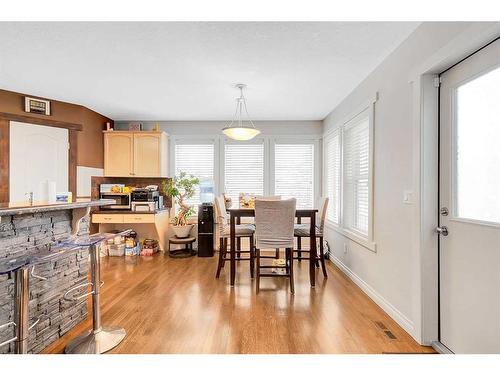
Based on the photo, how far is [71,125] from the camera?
13.7ft

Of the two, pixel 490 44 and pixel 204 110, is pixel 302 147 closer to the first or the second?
pixel 204 110

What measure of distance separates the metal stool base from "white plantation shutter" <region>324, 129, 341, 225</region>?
3275mm

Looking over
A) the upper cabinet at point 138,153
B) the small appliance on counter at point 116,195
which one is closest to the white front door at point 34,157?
the small appliance on counter at point 116,195

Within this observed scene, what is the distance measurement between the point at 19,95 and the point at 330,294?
4.73m

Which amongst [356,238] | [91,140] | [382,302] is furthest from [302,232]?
[91,140]

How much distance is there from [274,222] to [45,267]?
214 cm

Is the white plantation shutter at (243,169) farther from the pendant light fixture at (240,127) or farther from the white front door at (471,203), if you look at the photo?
the white front door at (471,203)

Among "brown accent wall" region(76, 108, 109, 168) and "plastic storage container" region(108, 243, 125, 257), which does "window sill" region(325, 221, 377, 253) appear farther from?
"brown accent wall" region(76, 108, 109, 168)

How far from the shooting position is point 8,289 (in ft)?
5.88

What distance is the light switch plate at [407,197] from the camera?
2.21 m

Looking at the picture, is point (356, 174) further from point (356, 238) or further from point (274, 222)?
point (274, 222)

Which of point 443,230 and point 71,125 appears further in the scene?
Answer: point 71,125

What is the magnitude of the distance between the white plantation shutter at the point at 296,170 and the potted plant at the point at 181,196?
160cm
